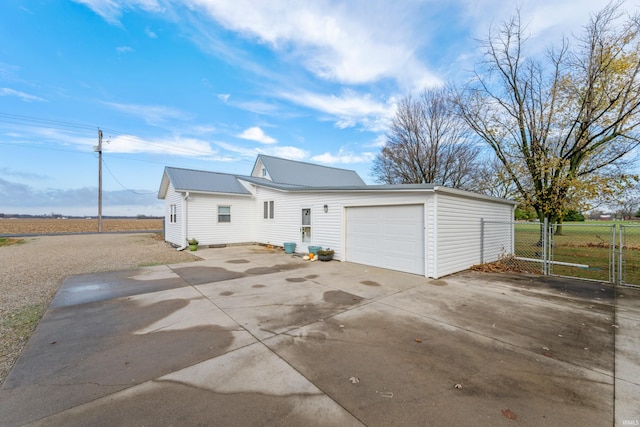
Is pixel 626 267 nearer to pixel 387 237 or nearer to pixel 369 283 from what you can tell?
pixel 387 237

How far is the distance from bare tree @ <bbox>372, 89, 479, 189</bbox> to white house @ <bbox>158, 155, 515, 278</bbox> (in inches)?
410

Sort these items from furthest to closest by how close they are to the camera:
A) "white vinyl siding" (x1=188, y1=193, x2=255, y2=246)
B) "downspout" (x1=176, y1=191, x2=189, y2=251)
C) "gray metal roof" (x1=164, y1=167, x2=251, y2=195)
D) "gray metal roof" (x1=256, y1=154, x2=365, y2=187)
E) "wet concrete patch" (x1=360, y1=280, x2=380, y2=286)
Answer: "gray metal roof" (x1=256, y1=154, x2=365, y2=187) < "gray metal roof" (x1=164, y1=167, x2=251, y2=195) < "white vinyl siding" (x1=188, y1=193, x2=255, y2=246) < "downspout" (x1=176, y1=191, x2=189, y2=251) < "wet concrete patch" (x1=360, y1=280, x2=380, y2=286)

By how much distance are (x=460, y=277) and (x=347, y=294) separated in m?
4.02

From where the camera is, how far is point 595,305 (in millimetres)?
5375

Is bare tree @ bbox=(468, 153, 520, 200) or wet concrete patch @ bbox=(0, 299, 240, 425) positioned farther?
bare tree @ bbox=(468, 153, 520, 200)

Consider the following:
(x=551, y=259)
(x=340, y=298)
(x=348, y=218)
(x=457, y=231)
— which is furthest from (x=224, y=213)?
(x=551, y=259)

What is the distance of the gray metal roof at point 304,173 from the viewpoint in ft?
65.4

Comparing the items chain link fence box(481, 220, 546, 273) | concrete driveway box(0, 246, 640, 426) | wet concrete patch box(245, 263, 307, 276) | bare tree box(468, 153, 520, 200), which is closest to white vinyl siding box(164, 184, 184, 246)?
wet concrete patch box(245, 263, 307, 276)

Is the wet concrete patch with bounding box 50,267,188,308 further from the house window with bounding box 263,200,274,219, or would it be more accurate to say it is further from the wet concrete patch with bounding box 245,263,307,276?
the house window with bounding box 263,200,274,219

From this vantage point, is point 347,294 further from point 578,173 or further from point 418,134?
point 418,134

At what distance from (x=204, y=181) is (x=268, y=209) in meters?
4.09

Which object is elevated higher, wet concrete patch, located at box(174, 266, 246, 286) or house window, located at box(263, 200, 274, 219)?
house window, located at box(263, 200, 274, 219)

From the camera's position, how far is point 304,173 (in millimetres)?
21594

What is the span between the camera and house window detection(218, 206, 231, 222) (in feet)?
49.1
